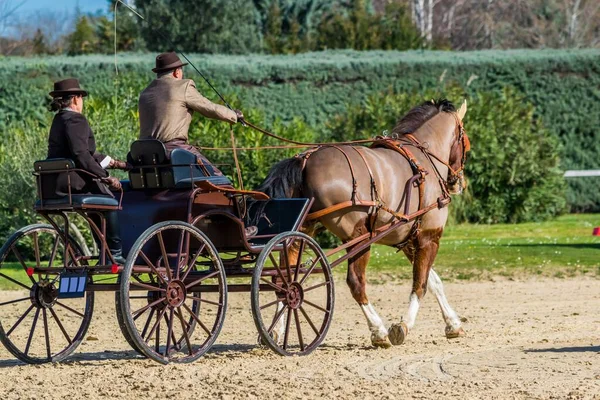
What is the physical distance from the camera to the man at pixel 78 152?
8.11 metres

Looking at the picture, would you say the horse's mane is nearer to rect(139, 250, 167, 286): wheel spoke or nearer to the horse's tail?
the horse's tail

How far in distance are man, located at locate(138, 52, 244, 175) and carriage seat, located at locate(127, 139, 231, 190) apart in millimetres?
265

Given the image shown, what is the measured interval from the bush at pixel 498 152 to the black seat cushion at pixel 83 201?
12.2 meters

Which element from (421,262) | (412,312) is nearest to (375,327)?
(412,312)

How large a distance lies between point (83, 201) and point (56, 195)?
9.6 inches

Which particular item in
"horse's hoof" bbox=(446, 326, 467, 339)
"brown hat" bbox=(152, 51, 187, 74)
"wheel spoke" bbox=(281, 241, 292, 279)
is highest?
"brown hat" bbox=(152, 51, 187, 74)

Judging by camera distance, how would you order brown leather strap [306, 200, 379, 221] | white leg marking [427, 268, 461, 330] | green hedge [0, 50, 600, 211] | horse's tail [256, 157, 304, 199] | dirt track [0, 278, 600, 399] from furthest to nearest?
1. green hedge [0, 50, 600, 211]
2. white leg marking [427, 268, 461, 330]
3. horse's tail [256, 157, 304, 199]
4. brown leather strap [306, 200, 379, 221]
5. dirt track [0, 278, 600, 399]

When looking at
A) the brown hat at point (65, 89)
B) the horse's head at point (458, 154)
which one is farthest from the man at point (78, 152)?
the horse's head at point (458, 154)

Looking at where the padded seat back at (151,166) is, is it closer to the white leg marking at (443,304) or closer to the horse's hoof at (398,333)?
the horse's hoof at (398,333)

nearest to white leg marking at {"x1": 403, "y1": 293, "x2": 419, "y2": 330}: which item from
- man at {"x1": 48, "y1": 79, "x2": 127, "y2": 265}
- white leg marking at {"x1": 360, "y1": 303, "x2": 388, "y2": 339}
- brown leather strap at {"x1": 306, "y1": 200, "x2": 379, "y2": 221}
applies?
white leg marking at {"x1": 360, "y1": 303, "x2": 388, "y2": 339}

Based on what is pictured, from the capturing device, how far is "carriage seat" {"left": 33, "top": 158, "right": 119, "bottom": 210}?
7945 millimetres

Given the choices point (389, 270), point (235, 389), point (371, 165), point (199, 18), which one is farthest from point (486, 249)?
point (199, 18)

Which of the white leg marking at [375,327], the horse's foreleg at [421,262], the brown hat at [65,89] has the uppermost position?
the brown hat at [65,89]

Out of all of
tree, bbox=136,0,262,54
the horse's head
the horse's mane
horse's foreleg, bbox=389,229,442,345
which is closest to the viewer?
horse's foreleg, bbox=389,229,442,345
